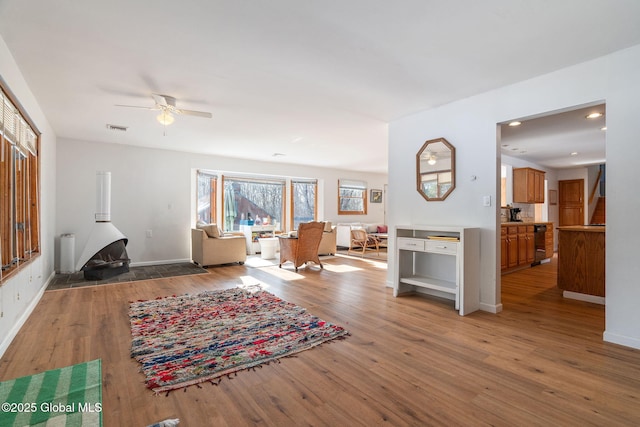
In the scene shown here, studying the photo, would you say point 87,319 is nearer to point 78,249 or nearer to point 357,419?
point 357,419

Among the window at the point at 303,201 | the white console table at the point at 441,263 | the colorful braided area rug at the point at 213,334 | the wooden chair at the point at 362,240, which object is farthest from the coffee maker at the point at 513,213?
the colorful braided area rug at the point at 213,334

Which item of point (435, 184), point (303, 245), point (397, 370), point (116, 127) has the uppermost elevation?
point (116, 127)

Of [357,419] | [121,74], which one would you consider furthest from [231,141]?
[357,419]

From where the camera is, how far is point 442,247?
3.60 m

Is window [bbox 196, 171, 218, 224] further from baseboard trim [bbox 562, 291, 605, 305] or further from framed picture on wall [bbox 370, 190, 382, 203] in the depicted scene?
baseboard trim [bbox 562, 291, 605, 305]

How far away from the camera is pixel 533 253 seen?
20.9 ft

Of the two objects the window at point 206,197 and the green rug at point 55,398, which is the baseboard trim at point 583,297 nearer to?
the green rug at point 55,398

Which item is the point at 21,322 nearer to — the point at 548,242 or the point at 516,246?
the point at 516,246

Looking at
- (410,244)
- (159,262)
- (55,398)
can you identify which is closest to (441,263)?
(410,244)

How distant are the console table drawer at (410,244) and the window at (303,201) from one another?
5.50 metres

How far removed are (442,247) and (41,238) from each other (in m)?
5.08

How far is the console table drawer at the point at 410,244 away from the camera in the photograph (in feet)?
12.5

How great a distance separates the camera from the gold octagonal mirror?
390cm

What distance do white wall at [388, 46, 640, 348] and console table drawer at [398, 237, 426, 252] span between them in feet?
1.40
